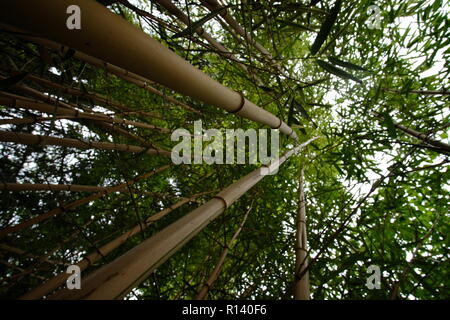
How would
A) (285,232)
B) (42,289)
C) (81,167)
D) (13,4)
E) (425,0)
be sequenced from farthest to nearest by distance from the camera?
(81,167)
(285,232)
(425,0)
(42,289)
(13,4)

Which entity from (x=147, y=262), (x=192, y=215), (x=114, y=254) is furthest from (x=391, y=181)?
(x=114, y=254)

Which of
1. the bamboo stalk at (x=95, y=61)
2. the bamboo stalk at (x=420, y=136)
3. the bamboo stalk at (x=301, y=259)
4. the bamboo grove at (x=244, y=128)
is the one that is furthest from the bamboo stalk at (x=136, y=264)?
the bamboo stalk at (x=420, y=136)

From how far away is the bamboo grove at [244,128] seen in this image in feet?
2.51

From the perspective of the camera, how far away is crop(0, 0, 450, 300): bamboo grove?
0.77 metres

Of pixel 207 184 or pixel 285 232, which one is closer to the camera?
pixel 285 232

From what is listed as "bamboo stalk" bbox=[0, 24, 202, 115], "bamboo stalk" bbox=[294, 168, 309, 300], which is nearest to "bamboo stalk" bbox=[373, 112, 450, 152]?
"bamboo stalk" bbox=[294, 168, 309, 300]

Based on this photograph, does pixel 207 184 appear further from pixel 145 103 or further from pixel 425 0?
pixel 425 0

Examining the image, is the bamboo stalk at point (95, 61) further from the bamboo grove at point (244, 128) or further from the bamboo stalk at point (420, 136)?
the bamboo stalk at point (420, 136)

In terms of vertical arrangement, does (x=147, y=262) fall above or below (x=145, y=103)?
below

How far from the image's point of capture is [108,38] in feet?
1.70

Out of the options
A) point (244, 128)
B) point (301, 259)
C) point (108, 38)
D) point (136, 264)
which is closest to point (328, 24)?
point (108, 38)

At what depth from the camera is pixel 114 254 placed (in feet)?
8.78

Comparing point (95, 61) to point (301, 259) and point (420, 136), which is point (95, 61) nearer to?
point (301, 259)

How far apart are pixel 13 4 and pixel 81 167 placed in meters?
3.20
